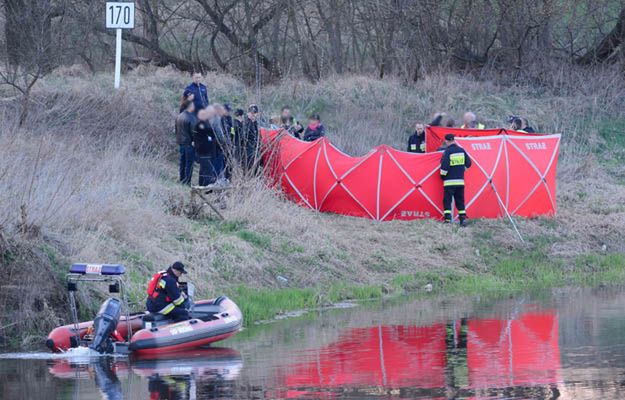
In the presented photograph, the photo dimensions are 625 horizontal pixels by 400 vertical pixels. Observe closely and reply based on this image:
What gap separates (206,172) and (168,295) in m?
9.02

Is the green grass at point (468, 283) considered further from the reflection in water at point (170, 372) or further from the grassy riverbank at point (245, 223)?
the reflection in water at point (170, 372)

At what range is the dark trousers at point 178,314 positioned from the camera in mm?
15195

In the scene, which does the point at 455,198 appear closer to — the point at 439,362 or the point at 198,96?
the point at 198,96

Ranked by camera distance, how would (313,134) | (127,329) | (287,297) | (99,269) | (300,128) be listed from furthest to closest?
(300,128)
(313,134)
(287,297)
(127,329)
(99,269)

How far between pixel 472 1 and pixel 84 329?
24.3 metres

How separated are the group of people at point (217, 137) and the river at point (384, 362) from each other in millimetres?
6474

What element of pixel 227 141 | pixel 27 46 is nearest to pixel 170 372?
pixel 227 141

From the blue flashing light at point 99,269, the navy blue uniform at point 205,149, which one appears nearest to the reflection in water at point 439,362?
the blue flashing light at point 99,269

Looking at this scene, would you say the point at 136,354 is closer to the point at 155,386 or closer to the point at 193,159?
the point at 155,386

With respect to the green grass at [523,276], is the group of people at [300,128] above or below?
above

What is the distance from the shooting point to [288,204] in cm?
2373

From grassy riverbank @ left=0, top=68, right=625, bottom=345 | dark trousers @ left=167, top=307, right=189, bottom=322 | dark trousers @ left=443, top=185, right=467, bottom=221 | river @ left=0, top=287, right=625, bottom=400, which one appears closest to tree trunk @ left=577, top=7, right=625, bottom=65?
grassy riverbank @ left=0, top=68, right=625, bottom=345

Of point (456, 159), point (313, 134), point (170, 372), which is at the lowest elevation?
point (170, 372)

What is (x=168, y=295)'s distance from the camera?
15117 millimetres
